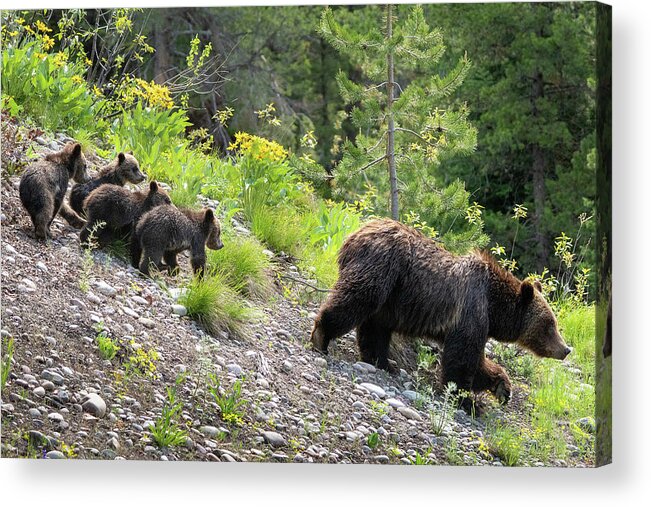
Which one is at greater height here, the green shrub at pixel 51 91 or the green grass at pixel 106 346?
the green shrub at pixel 51 91

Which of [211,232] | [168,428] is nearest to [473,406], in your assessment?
[168,428]

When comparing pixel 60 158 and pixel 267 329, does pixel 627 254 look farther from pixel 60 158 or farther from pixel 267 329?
pixel 60 158

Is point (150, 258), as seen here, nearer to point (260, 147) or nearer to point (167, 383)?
point (167, 383)

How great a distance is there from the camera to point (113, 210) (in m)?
8.21

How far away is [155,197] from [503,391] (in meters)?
2.89

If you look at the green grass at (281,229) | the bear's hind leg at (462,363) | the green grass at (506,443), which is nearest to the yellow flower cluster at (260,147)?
the green grass at (281,229)

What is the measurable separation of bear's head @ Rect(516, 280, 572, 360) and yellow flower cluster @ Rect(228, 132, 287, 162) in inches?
79.9

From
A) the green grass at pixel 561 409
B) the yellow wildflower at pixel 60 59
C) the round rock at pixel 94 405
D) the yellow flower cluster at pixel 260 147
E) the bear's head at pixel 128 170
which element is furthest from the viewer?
the yellow wildflower at pixel 60 59

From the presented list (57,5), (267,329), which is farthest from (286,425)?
(57,5)

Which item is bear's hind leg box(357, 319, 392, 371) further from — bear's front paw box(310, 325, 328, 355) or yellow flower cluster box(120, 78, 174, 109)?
yellow flower cluster box(120, 78, 174, 109)

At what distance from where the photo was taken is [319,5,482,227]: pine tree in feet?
26.6

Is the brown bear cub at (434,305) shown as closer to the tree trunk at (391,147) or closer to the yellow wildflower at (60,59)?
the tree trunk at (391,147)

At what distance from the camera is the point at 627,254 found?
763cm

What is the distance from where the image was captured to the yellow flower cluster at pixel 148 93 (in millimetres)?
8539
